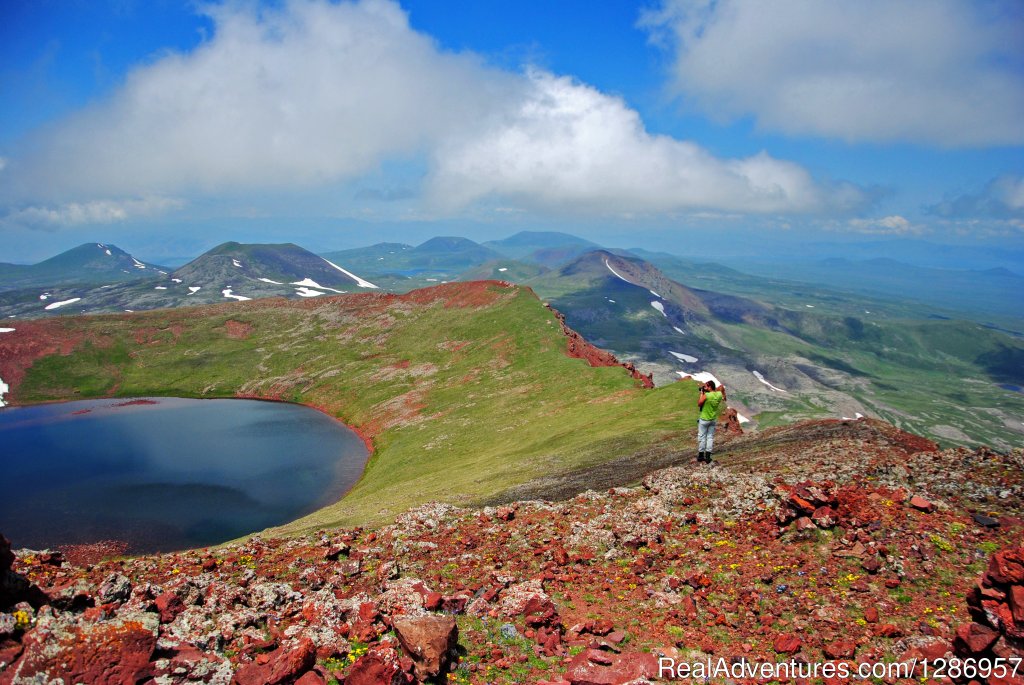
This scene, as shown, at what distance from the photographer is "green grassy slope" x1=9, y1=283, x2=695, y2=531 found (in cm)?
4419

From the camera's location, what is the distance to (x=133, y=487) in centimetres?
5466

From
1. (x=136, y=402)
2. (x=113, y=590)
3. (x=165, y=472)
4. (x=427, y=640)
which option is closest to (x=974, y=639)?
(x=427, y=640)

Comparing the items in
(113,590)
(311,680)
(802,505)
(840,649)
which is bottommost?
(113,590)

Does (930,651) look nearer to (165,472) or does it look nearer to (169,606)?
(169,606)

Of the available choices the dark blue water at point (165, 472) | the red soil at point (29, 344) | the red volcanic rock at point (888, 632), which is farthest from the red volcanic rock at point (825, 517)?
the red soil at point (29, 344)

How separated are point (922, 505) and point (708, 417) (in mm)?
11902

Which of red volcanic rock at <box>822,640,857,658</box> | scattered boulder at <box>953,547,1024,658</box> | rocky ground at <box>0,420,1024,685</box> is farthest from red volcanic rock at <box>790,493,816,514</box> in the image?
scattered boulder at <box>953,547,1024,658</box>

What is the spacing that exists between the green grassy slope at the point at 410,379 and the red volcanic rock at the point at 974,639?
24.4 m

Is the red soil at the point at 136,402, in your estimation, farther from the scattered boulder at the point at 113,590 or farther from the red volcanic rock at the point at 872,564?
the red volcanic rock at the point at 872,564

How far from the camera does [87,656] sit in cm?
1045

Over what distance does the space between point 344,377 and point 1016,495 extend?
9267 cm

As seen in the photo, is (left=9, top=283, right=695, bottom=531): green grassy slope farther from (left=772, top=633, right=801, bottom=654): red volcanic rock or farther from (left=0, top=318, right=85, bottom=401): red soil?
(left=772, top=633, right=801, bottom=654): red volcanic rock

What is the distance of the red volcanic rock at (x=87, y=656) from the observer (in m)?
10.2

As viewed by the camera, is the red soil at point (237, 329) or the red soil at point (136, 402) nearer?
the red soil at point (136, 402)
